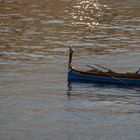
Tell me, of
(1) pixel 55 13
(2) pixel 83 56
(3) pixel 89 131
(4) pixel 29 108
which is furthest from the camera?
(1) pixel 55 13

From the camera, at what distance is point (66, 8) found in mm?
134250

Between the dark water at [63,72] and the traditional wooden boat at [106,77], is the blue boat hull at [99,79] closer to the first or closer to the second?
the traditional wooden boat at [106,77]

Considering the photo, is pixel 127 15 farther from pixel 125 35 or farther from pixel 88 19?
pixel 125 35

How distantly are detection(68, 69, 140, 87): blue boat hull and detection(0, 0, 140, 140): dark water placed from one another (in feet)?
2.14

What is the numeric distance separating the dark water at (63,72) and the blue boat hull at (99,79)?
0.65 m

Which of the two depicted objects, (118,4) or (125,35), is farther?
(118,4)

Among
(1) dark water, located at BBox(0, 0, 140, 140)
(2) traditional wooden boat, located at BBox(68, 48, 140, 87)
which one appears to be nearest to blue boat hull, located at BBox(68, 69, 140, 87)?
(2) traditional wooden boat, located at BBox(68, 48, 140, 87)

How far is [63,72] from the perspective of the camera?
68188mm

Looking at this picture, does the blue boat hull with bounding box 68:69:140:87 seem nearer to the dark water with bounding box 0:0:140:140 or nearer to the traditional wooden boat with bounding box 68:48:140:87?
the traditional wooden boat with bounding box 68:48:140:87

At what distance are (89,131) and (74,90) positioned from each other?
13533 mm

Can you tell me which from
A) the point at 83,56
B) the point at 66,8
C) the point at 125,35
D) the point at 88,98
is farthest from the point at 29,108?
the point at 66,8

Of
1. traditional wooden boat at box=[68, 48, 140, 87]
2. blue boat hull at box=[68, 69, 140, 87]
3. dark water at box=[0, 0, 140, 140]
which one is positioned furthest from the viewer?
blue boat hull at box=[68, 69, 140, 87]

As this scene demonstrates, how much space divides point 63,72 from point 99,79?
8.06 m

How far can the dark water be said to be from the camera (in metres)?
48.0
